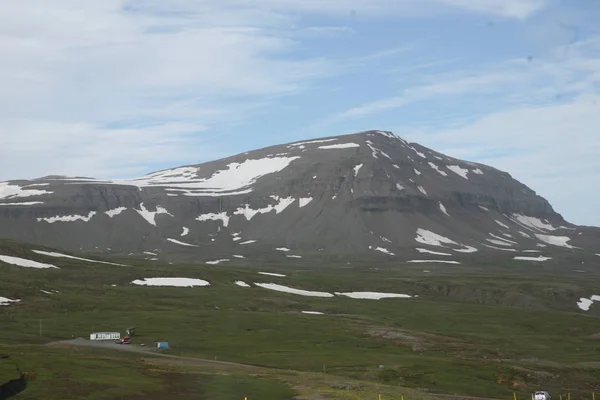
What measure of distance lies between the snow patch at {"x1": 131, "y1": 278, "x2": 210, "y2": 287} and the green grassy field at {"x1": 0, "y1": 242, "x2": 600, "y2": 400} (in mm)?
3582

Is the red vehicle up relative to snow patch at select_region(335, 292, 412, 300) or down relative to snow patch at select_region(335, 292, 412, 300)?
up

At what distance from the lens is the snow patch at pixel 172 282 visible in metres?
188

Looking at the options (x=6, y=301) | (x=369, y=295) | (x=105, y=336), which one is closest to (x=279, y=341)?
(x=105, y=336)

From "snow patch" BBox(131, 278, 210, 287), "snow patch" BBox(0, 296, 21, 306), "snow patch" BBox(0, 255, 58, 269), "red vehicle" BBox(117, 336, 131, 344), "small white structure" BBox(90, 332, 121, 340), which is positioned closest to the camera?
"red vehicle" BBox(117, 336, 131, 344)

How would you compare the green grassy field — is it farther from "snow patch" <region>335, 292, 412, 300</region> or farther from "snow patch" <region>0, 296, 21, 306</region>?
"snow patch" <region>335, 292, 412, 300</region>

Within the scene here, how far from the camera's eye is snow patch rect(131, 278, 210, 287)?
18838 cm

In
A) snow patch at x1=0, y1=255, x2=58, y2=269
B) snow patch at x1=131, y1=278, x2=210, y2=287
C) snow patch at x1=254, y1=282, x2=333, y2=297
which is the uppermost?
snow patch at x1=0, y1=255, x2=58, y2=269

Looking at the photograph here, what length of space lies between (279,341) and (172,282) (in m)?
75.7

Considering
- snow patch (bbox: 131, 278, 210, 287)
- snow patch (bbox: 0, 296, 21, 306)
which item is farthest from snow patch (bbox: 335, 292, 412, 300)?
snow patch (bbox: 0, 296, 21, 306)

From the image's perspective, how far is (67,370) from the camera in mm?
75125

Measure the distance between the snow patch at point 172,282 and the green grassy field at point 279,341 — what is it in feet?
11.8

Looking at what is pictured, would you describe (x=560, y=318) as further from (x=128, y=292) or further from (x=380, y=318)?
(x=128, y=292)

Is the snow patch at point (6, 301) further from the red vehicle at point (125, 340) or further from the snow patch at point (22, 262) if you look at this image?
the snow patch at point (22, 262)

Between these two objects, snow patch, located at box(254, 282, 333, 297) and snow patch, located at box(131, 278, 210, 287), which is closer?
snow patch, located at box(131, 278, 210, 287)
